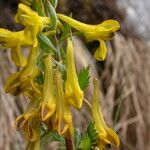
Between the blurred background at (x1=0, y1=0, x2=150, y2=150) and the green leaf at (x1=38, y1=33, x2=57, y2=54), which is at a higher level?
the green leaf at (x1=38, y1=33, x2=57, y2=54)

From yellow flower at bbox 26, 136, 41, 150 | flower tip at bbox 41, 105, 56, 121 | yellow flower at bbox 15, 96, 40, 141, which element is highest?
flower tip at bbox 41, 105, 56, 121

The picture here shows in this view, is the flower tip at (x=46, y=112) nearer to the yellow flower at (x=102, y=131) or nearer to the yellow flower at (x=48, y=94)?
the yellow flower at (x=48, y=94)

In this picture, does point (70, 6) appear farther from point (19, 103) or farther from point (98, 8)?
point (19, 103)

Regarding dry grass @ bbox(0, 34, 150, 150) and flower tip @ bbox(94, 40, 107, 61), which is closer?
flower tip @ bbox(94, 40, 107, 61)

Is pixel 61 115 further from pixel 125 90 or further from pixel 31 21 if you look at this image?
pixel 125 90

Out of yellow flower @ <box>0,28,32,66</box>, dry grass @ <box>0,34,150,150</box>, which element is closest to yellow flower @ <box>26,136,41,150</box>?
yellow flower @ <box>0,28,32,66</box>

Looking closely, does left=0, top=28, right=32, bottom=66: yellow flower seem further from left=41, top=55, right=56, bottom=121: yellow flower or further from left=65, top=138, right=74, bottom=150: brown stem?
left=65, top=138, right=74, bottom=150: brown stem

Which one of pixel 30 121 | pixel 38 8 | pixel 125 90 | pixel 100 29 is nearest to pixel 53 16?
pixel 38 8

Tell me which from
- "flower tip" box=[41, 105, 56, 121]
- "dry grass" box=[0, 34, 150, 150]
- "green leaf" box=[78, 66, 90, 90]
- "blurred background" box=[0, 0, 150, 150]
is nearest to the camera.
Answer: "flower tip" box=[41, 105, 56, 121]

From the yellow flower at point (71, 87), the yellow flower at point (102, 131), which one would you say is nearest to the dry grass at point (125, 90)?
the yellow flower at point (102, 131)
